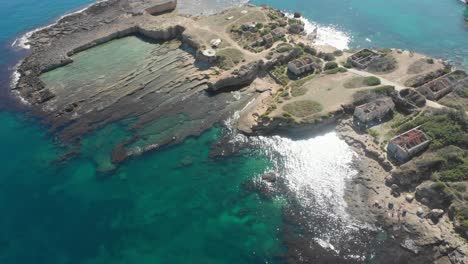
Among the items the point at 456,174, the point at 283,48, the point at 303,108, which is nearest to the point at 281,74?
the point at 283,48

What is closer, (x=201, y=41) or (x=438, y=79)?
(x=438, y=79)

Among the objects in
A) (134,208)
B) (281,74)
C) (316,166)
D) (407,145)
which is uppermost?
(407,145)

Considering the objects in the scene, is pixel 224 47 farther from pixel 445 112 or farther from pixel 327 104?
pixel 445 112

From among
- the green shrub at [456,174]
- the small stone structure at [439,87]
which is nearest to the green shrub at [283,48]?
the small stone structure at [439,87]

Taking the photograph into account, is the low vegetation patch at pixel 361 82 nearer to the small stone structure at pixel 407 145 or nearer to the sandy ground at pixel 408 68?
the sandy ground at pixel 408 68

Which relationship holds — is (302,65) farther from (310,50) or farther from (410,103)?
(410,103)

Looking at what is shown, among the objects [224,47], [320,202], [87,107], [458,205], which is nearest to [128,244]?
[320,202]
